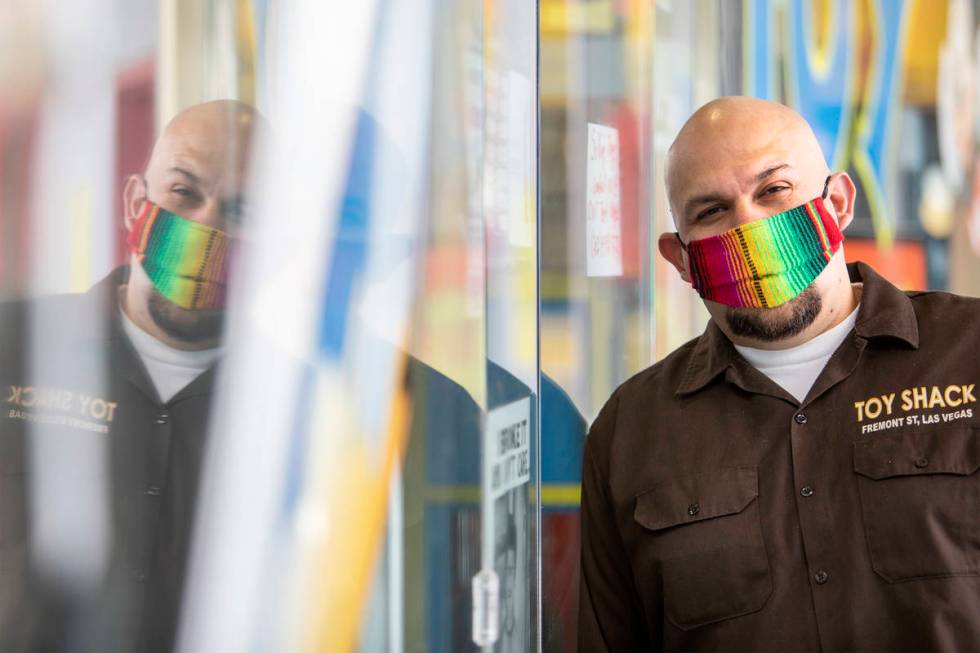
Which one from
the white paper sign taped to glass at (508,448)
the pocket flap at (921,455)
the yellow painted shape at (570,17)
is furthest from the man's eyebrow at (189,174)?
the yellow painted shape at (570,17)

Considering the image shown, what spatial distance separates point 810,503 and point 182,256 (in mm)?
1146

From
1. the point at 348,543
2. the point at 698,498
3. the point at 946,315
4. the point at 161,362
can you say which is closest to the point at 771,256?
the point at 946,315

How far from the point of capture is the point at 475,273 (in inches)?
44.3

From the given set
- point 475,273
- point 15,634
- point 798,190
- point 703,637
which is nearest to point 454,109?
point 475,273

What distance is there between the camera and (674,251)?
6.22ft

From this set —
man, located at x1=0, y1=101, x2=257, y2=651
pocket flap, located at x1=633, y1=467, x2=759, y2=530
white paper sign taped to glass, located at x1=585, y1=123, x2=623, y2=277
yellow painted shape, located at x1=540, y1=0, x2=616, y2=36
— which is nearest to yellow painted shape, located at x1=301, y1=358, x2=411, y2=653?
man, located at x1=0, y1=101, x2=257, y2=651

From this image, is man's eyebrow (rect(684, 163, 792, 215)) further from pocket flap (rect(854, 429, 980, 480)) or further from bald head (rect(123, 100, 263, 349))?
→ bald head (rect(123, 100, 263, 349))

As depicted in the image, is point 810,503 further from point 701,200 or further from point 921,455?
point 701,200

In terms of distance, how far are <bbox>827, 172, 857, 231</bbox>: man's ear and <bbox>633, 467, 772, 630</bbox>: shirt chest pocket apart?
440 mm

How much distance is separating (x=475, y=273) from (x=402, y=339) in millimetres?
144

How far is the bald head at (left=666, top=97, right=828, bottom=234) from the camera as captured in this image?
1783mm

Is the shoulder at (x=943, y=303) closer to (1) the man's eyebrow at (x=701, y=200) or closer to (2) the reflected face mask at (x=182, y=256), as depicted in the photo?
(1) the man's eyebrow at (x=701, y=200)

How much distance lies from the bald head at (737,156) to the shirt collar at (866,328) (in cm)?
18

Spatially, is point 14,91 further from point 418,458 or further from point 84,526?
point 418,458
